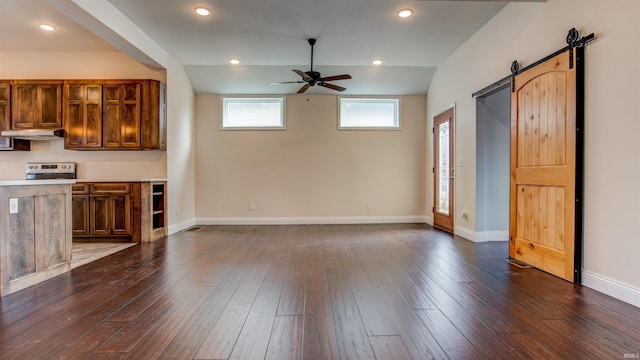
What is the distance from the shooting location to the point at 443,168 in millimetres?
5582

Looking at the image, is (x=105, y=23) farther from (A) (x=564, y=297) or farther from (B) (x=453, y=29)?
(A) (x=564, y=297)

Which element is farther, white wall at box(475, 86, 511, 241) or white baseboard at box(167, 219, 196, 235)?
white baseboard at box(167, 219, 196, 235)

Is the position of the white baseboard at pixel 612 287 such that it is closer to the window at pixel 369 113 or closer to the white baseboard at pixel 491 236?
the white baseboard at pixel 491 236

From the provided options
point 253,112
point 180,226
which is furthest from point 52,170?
point 253,112

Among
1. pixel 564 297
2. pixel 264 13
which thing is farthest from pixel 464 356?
pixel 264 13

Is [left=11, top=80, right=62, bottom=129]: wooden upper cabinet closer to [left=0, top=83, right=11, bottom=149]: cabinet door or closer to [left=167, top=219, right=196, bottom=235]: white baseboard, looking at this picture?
[left=0, top=83, right=11, bottom=149]: cabinet door

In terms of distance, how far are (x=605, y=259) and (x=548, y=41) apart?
209 centimetres

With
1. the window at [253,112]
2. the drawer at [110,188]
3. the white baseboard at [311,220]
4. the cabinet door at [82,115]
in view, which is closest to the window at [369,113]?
the window at [253,112]

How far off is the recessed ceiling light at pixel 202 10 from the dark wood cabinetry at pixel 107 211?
2.53 meters

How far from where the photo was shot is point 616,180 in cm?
239

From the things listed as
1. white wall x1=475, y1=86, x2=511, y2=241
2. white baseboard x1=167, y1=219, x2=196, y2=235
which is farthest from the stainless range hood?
white wall x1=475, y1=86, x2=511, y2=241

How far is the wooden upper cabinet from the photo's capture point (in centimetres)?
474

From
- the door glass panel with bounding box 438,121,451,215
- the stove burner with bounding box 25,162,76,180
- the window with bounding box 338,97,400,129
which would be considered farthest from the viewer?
the window with bounding box 338,97,400,129

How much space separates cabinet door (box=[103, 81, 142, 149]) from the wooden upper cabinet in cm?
73
